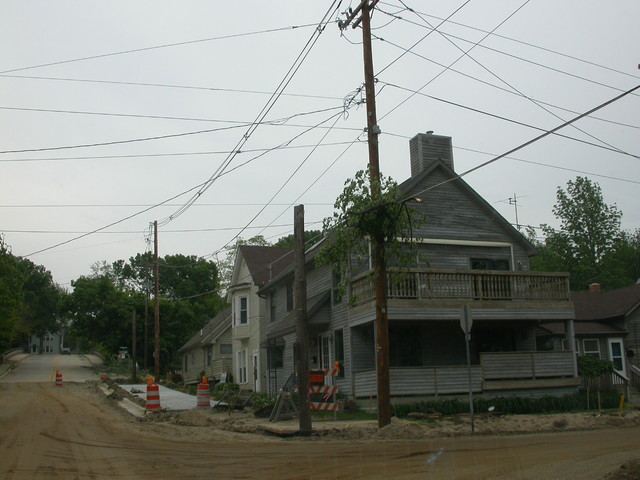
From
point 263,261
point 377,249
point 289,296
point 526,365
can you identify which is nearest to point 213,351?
point 263,261

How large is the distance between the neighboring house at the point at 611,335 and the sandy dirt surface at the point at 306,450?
12.6 metres

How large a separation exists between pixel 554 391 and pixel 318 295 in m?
10.0

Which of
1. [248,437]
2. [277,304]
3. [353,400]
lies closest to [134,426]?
[248,437]

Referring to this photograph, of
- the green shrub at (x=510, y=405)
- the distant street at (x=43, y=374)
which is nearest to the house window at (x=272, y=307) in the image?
the green shrub at (x=510, y=405)

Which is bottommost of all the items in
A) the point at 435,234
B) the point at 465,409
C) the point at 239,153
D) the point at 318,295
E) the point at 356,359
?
the point at 465,409

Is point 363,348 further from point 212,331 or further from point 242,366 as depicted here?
point 212,331

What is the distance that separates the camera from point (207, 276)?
93938 millimetres

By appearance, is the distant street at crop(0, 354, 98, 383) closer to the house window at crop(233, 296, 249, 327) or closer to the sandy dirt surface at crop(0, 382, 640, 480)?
the house window at crop(233, 296, 249, 327)

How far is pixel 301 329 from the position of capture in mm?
17531

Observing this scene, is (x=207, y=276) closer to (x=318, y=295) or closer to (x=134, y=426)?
(x=318, y=295)

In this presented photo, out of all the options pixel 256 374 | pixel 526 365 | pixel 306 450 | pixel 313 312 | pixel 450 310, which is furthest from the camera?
pixel 256 374

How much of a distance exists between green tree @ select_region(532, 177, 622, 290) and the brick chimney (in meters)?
30.6

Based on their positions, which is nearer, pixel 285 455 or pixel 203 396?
pixel 285 455

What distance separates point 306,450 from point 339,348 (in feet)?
44.7
